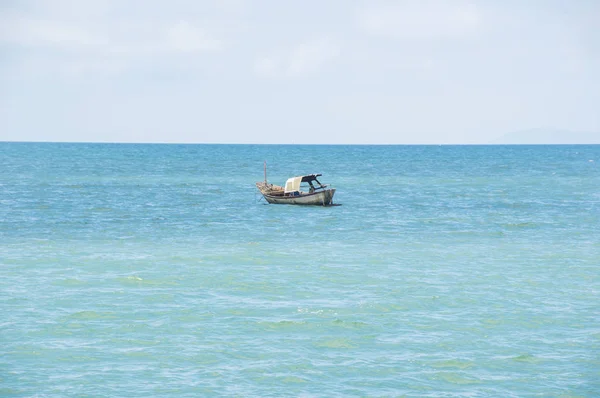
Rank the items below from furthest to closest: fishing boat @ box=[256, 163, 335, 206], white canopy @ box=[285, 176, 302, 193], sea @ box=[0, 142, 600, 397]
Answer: white canopy @ box=[285, 176, 302, 193], fishing boat @ box=[256, 163, 335, 206], sea @ box=[0, 142, 600, 397]

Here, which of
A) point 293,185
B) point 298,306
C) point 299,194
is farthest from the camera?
point 293,185

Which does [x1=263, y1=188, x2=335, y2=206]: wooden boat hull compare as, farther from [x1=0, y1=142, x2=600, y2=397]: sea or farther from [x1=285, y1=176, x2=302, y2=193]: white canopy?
[x1=0, y1=142, x2=600, y2=397]: sea

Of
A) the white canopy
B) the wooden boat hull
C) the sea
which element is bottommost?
the sea

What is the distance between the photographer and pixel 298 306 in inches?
1118

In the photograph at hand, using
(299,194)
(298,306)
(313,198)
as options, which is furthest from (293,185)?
(298,306)

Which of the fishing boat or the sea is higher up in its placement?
the fishing boat

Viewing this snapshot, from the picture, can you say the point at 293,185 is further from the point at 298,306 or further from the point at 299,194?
the point at 298,306

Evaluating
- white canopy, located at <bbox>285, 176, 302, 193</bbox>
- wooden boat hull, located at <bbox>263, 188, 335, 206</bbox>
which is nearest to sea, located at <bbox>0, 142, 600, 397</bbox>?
wooden boat hull, located at <bbox>263, 188, 335, 206</bbox>

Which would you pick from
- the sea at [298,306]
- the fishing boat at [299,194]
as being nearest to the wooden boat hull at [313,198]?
the fishing boat at [299,194]

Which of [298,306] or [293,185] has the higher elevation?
[293,185]

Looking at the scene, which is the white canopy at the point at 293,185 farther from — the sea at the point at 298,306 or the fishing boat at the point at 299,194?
the sea at the point at 298,306

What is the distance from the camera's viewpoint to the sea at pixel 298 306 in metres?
20.8

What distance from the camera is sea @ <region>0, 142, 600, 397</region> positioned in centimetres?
2078

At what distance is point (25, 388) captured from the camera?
20.0 m
